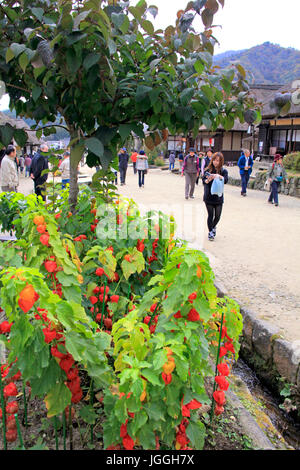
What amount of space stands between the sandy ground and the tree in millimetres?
2340

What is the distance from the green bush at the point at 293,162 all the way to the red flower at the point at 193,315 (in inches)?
614

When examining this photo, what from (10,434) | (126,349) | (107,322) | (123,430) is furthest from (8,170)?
(123,430)

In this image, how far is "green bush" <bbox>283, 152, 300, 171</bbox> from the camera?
1582cm

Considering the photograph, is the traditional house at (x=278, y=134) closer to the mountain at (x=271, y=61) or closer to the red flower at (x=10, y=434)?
the red flower at (x=10, y=434)

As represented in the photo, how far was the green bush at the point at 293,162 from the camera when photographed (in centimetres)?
1582

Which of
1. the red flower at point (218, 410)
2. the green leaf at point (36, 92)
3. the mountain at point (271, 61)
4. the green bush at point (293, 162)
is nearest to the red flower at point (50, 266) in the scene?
the green leaf at point (36, 92)

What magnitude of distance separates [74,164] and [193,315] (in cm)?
170

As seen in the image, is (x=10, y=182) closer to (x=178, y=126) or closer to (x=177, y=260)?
(x=178, y=126)

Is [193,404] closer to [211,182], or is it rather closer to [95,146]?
[95,146]

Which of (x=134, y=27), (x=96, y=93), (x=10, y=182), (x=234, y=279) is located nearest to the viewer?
(x=96, y=93)

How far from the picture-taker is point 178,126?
2.57m

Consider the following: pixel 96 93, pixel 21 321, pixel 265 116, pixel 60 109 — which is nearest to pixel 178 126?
pixel 96 93

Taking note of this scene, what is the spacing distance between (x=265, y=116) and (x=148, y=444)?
879 inches

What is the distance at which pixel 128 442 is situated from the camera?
141cm
